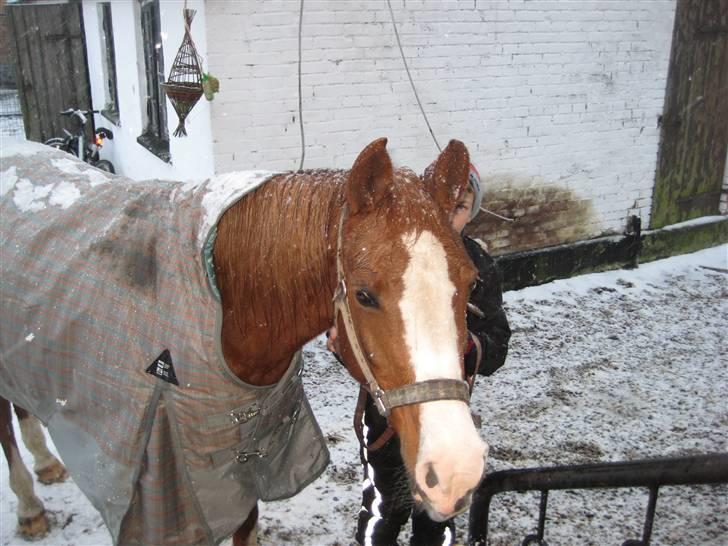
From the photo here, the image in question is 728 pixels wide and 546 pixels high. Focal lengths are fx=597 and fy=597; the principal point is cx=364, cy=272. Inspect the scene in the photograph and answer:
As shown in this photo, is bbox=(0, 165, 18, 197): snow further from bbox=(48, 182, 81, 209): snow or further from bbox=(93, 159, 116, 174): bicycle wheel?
bbox=(93, 159, 116, 174): bicycle wheel

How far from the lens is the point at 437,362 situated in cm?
145

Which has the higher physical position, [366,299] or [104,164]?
[366,299]

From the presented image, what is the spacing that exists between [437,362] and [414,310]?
5.4 inches

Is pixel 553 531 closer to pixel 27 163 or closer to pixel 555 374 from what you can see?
pixel 555 374

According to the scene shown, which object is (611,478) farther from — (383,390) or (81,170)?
(81,170)

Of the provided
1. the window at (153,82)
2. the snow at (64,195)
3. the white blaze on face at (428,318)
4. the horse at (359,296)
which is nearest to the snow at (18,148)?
the snow at (64,195)

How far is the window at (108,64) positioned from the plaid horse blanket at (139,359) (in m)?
6.63

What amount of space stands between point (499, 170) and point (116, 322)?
4.68 metres

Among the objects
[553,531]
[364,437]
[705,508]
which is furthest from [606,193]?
[364,437]

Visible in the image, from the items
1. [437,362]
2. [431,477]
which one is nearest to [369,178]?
[437,362]

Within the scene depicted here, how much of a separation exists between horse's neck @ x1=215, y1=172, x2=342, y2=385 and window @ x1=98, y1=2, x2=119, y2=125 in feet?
23.4

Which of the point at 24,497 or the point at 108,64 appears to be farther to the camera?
the point at 108,64

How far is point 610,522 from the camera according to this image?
→ 318 cm

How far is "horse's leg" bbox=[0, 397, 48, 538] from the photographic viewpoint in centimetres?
289
